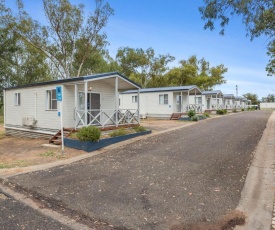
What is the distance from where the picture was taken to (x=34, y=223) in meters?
3.95

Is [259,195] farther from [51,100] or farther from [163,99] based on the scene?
[163,99]

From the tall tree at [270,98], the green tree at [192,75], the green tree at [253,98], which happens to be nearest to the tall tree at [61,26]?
the green tree at [192,75]

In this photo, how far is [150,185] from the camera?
569 centimetres

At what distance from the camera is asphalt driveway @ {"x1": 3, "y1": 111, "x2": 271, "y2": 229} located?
13.9 feet

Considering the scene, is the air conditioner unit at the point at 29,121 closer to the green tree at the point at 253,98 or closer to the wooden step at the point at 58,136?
the wooden step at the point at 58,136

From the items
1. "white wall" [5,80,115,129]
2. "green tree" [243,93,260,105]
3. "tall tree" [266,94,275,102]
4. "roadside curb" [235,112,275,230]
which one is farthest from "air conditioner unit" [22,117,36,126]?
"tall tree" [266,94,275,102]

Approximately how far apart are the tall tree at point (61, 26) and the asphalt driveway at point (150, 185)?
20378 millimetres

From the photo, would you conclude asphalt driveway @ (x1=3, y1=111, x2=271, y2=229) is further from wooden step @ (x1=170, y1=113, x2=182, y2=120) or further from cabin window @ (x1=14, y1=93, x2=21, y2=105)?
wooden step @ (x1=170, y1=113, x2=182, y2=120)

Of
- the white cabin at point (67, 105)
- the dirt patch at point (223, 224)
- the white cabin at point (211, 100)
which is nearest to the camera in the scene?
the dirt patch at point (223, 224)

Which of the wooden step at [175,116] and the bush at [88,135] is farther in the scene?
the wooden step at [175,116]

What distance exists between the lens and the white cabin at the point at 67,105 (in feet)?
42.9

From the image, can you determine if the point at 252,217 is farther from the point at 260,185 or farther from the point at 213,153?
the point at 213,153

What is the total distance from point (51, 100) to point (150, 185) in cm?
994

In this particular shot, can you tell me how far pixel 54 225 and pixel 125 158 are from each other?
4.86 metres
